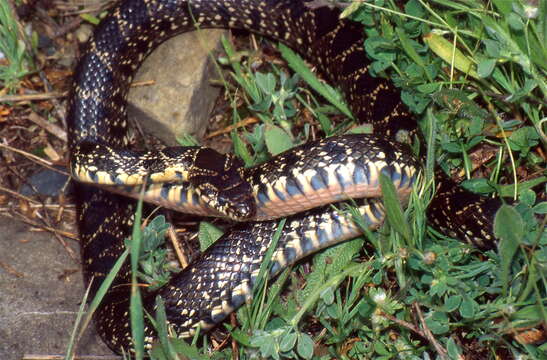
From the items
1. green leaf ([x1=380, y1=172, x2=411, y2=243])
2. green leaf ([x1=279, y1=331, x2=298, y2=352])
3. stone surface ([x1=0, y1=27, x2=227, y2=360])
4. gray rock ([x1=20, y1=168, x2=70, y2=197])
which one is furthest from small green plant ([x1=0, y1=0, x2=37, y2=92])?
green leaf ([x1=380, y1=172, x2=411, y2=243])

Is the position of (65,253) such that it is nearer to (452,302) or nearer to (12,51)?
(12,51)

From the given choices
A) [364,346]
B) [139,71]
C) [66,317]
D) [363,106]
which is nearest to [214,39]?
[139,71]

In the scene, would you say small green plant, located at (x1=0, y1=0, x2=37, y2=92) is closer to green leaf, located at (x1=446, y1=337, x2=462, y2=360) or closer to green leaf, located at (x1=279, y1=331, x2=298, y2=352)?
green leaf, located at (x1=279, y1=331, x2=298, y2=352)

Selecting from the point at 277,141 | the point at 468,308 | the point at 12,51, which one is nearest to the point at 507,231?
the point at 468,308

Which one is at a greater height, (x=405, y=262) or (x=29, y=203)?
(x=405, y=262)

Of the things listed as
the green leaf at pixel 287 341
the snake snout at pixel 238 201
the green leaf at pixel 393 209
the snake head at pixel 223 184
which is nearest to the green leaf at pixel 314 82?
the snake head at pixel 223 184

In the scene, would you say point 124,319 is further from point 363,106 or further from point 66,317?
point 363,106

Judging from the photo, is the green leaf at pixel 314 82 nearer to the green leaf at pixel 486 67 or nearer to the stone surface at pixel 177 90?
the stone surface at pixel 177 90
